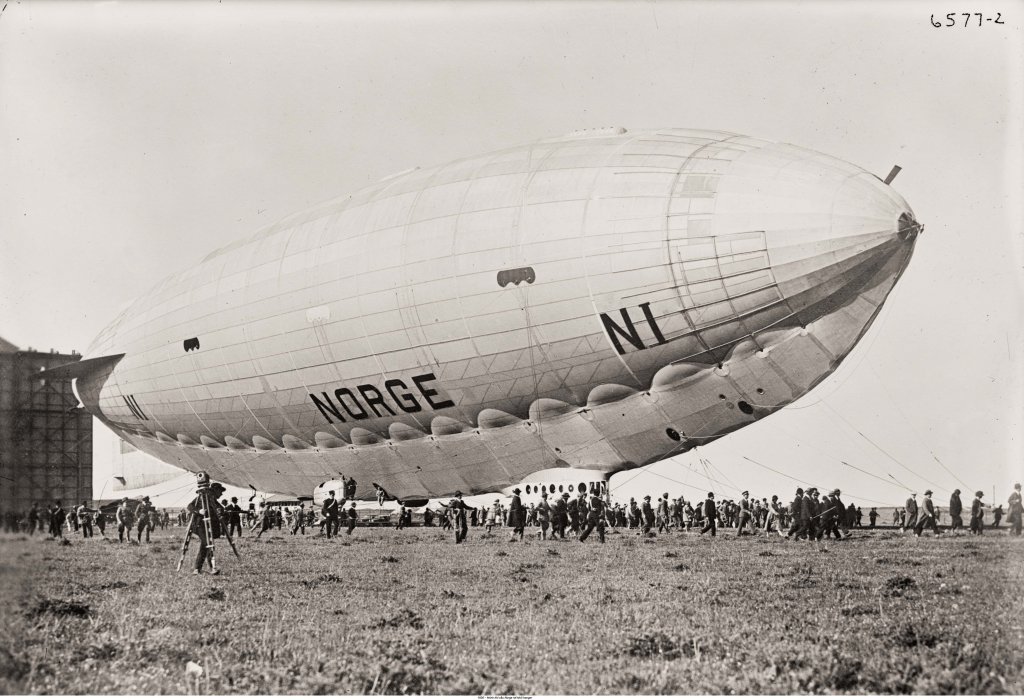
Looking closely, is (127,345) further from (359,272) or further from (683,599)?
(683,599)

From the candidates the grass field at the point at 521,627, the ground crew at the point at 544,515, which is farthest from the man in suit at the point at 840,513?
the ground crew at the point at 544,515

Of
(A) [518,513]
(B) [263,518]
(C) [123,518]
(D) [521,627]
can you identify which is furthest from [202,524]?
(C) [123,518]

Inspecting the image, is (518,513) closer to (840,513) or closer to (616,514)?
(616,514)

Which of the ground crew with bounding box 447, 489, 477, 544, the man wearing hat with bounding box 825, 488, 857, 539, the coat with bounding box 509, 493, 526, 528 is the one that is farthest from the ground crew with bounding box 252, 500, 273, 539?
the man wearing hat with bounding box 825, 488, 857, 539

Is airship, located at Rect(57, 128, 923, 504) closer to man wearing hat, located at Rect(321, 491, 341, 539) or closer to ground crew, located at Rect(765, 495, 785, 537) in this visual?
man wearing hat, located at Rect(321, 491, 341, 539)

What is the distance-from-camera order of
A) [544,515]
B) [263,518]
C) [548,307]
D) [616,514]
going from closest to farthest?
[548,307] < [544,515] < [263,518] < [616,514]

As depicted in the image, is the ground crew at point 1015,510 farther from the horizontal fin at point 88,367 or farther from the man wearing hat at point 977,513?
the horizontal fin at point 88,367

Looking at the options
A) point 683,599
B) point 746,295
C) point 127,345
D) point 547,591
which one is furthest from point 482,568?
point 127,345
